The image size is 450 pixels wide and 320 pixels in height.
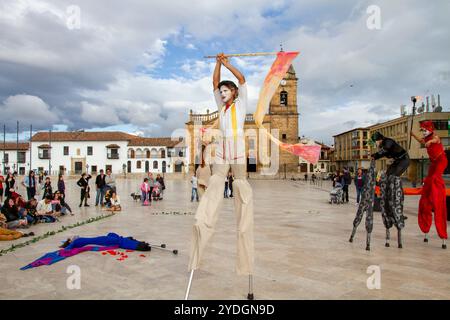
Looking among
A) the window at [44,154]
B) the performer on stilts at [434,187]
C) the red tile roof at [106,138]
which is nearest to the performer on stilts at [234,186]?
the performer on stilts at [434,187]

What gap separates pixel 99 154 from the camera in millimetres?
72312

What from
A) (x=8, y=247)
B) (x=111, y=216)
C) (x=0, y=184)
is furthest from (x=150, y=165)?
(x=8, y=247)

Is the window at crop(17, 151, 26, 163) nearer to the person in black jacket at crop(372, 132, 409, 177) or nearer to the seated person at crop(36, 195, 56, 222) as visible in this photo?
the seated person at crop(36, 195, 56, 222)

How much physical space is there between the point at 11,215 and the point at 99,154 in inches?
2625

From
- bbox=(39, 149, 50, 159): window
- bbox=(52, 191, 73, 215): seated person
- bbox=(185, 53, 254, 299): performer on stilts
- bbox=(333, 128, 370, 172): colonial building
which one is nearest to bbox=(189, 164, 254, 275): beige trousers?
bbox=(185, 53, 254, 299): performer on stilts

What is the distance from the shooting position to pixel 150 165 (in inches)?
2813

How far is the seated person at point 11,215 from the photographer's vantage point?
885 centimetres

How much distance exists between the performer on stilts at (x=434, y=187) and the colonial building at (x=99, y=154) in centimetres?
6517

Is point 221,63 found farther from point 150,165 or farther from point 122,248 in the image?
point 150,165

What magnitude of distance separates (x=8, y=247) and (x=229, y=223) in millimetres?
5355

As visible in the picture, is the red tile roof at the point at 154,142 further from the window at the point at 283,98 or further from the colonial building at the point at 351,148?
the colonial building at the point at 351,148

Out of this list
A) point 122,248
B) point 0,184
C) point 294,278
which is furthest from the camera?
point 0,184

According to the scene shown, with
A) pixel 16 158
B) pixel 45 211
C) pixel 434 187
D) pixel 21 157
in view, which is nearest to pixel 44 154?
pixel 21 157

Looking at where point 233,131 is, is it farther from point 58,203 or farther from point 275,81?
point 58,203
